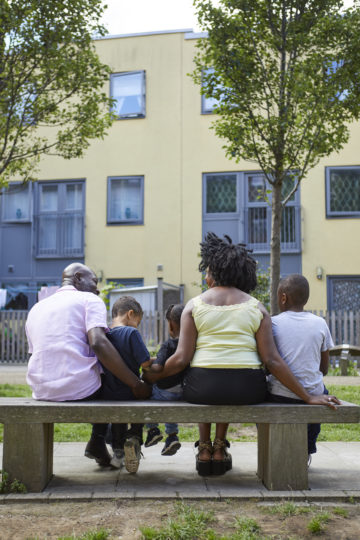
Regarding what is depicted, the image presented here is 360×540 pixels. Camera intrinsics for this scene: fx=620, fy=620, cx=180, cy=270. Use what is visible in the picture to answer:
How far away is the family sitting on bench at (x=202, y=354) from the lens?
13.2 ft

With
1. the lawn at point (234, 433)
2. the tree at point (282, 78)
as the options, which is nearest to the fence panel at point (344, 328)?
the tree at point (282, 78)

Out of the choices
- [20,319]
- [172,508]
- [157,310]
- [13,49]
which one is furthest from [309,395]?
[20,319]

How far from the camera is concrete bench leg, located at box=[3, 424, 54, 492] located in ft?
13.0

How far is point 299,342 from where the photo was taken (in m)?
4.23

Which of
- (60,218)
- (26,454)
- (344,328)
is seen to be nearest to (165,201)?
(60,218)

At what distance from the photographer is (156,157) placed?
727 inches

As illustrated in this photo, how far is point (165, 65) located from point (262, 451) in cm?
1622

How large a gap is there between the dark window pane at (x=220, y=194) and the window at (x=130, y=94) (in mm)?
3080

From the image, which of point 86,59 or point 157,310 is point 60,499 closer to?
point 86,59

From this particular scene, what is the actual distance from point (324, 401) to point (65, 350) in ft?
5.64

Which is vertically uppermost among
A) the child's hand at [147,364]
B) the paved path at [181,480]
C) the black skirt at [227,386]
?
the child's hand at [147,364]

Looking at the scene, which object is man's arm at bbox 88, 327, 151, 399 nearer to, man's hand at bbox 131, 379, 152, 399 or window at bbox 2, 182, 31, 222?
man's hand at bbox 131, 379, 152, 399

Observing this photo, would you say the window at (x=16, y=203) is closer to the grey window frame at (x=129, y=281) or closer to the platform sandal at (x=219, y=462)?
the grey window frame at (x=129, y=281)

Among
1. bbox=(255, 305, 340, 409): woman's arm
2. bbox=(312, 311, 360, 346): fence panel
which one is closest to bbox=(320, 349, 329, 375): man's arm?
→ bbox=(255, 305, 340, 409): woman's arm
